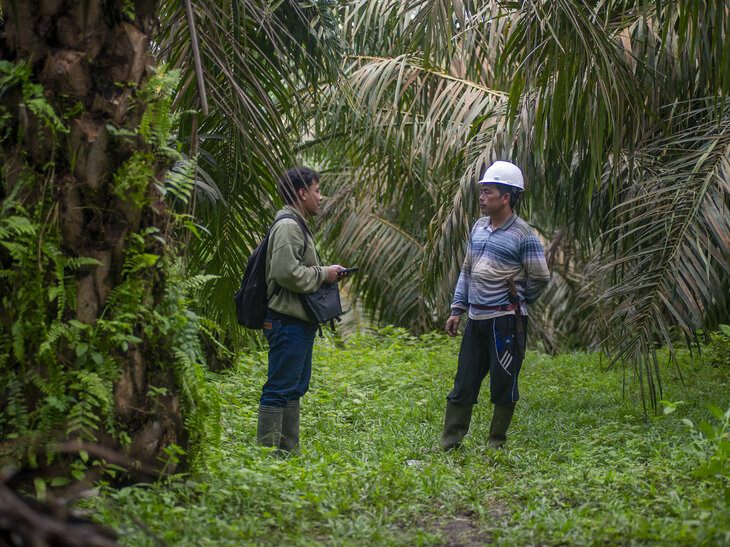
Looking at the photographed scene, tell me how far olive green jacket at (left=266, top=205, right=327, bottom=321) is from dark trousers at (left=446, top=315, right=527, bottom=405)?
1.26 metres

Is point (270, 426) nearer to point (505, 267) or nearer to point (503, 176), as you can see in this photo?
point (505, 267)

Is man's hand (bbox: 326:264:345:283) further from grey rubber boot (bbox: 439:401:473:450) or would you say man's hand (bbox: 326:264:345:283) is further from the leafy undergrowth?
grey rubber boot (bbox: 439:401:473:450)

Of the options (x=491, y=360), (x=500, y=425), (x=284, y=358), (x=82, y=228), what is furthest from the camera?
(x=500, y=425)

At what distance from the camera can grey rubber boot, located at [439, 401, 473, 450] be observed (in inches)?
215

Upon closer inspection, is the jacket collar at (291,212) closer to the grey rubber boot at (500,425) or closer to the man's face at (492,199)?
the man's face at (492,199)

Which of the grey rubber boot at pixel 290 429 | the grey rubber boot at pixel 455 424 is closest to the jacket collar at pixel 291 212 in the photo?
the grey rubber boot at pixel 290 429

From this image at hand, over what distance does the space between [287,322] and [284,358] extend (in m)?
0.23

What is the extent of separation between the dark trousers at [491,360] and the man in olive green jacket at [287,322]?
114 cm

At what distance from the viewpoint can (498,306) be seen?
5398 mm

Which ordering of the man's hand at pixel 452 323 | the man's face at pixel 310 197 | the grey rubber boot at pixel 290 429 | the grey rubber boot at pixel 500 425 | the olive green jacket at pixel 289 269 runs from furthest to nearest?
the man's hand at pixel 452 323
the grey rubber boot at pixel 500 425
the man's face at pixel 310 197
the grey rubber boot at pixel 290 429
the olive green jacket at pixel 289 269

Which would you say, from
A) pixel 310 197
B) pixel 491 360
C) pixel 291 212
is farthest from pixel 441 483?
pixel 310 197

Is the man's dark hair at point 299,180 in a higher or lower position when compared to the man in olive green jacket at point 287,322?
higher

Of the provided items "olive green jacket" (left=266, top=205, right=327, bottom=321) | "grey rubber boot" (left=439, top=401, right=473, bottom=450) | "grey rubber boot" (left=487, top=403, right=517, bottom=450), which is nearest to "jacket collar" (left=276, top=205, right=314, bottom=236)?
"olive green jacket" (left=266, top=205, right=327, bottom=321)

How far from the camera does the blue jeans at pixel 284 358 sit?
489cm
